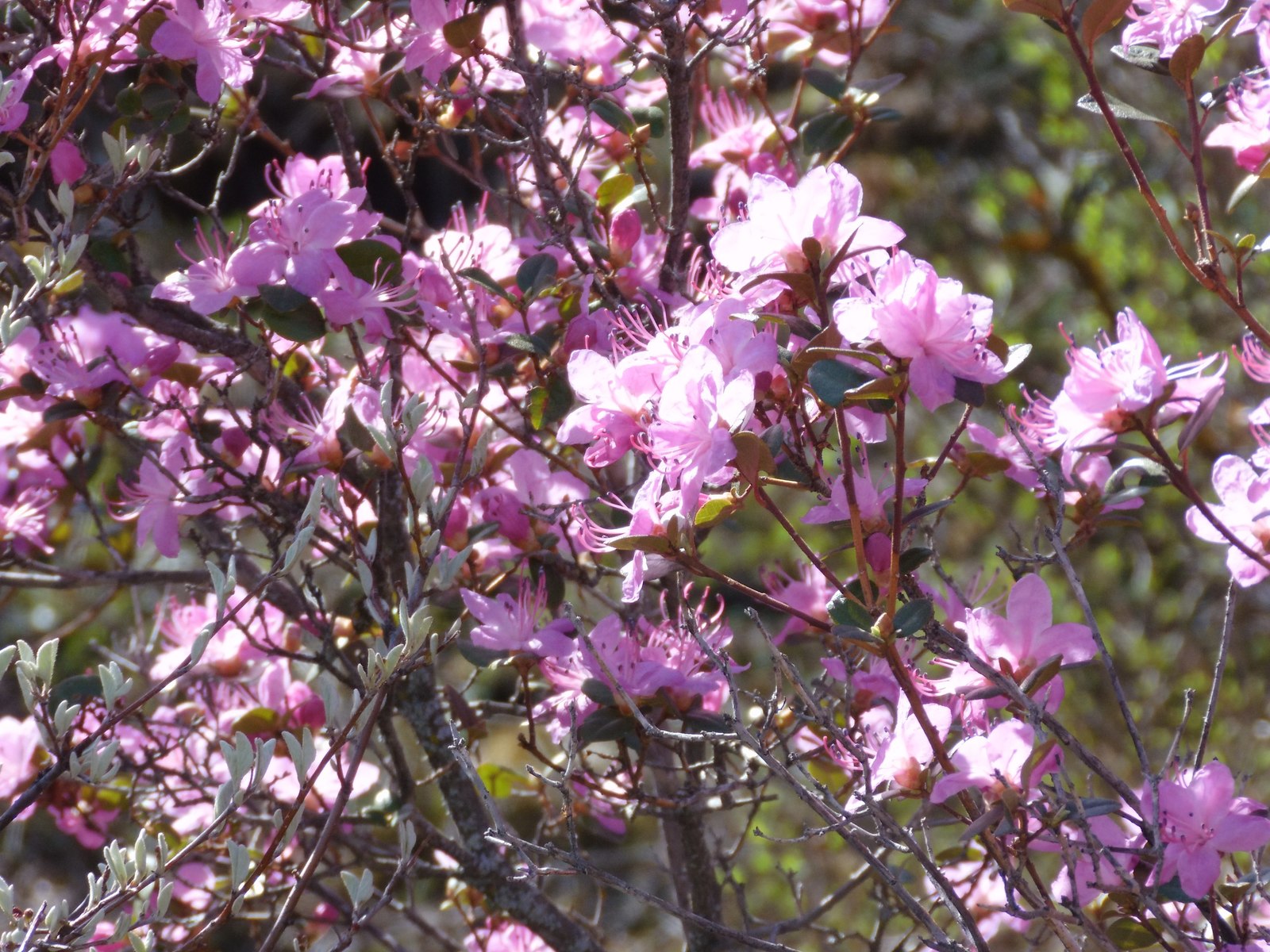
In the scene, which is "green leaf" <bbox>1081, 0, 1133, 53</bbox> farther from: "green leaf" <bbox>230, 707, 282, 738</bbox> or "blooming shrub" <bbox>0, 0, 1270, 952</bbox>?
"green leaf" <bbox>230, 707, 282, 738</bbox>

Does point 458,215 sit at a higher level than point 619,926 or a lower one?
higher

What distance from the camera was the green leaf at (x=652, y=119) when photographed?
1585 millimetres

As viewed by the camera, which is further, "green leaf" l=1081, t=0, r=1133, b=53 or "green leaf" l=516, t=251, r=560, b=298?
"green leaf" l=516, t=251, r=560, b=298

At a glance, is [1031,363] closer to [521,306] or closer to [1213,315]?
[1213,315]

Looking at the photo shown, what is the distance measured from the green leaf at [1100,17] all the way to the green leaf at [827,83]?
528mm

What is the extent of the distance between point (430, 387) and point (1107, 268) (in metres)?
3.19

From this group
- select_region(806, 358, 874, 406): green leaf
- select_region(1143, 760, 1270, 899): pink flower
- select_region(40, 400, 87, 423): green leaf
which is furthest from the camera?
select_region(40, 400, 87, 423): green leaf

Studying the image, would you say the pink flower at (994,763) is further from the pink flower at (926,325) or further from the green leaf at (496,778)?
the green leaf at (496,778)

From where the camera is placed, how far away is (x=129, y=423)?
1535 millimetres

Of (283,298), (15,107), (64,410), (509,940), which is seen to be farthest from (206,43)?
(509,940)

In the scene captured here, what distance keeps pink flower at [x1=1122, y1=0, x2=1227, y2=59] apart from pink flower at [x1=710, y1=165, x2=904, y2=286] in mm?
446

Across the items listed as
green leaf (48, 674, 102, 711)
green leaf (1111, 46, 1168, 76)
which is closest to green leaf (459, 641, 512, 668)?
green leaf (48, 674, 102, 711)

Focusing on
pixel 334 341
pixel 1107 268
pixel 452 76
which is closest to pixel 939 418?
pixel 1107 268

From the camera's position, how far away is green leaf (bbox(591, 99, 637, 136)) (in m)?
1.50
